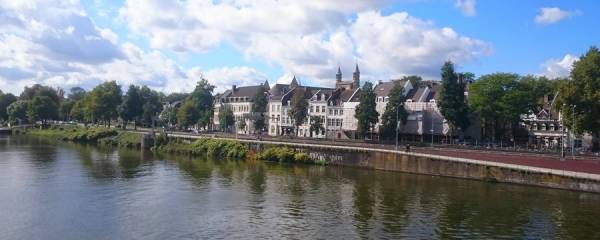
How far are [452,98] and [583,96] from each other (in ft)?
72.8

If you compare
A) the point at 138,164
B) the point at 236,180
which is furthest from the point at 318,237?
the point at 138,164

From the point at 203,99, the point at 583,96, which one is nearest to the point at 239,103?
the point at 203,99

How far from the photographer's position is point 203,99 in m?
148

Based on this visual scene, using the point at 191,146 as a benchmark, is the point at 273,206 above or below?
below

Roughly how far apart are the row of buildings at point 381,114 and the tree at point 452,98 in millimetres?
4854

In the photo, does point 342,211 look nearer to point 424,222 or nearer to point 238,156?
point 424,222

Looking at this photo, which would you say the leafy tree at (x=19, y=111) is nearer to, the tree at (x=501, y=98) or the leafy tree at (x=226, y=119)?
the leafy tree at (x=226, y=119)

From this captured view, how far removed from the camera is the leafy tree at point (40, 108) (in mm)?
156500

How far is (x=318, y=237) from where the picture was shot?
32.2 m

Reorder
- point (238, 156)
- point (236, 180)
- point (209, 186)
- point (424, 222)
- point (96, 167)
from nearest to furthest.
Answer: point (424, 222)
point (209, 186)
point (236, 180)
point (96, 167)
point (238, 156)

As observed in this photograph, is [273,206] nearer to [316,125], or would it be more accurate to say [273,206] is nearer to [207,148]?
[207,148]

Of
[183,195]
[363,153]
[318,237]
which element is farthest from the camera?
[363,153]

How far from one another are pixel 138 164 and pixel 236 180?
67.9ft

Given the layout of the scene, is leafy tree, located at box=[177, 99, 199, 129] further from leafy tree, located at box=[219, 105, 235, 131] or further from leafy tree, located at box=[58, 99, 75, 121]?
leafy tree, located at box=[58, 99, 75, 121]
